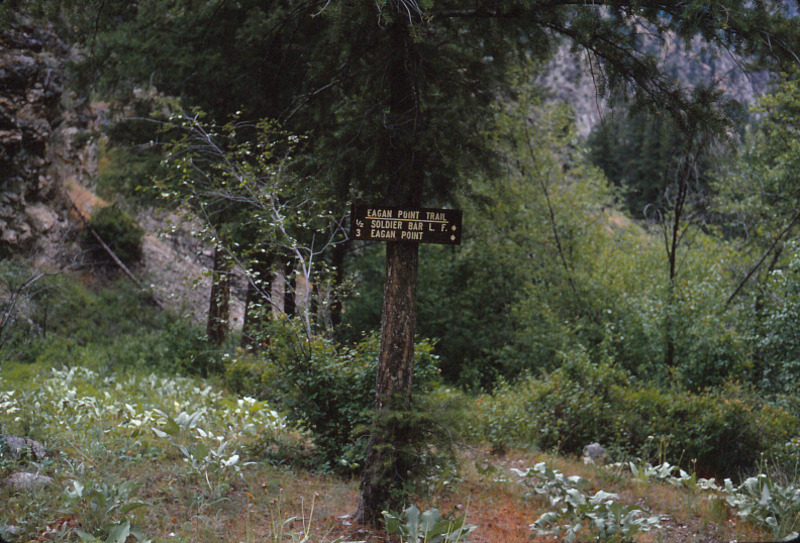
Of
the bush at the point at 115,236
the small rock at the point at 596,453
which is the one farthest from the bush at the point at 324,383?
the bush at the point at 115,236

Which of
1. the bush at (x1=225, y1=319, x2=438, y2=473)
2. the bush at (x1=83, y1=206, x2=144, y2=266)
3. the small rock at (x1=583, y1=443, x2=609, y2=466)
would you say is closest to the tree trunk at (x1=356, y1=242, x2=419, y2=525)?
the bush at (x1=225, y1=319, x2=438, y2=473)

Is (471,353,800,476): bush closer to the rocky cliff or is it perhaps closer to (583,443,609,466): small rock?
(583,443,609,466): small rock

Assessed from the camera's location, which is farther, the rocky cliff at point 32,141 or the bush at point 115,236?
the bush at point 115,236

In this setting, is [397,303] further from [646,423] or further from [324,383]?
[646,423]

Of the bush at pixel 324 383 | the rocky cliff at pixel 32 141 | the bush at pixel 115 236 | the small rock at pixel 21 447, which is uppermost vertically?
the rocky cliff at pixel 32 141

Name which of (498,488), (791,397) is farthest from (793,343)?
(498,488)

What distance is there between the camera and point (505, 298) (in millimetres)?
15734

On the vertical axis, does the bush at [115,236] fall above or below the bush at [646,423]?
above

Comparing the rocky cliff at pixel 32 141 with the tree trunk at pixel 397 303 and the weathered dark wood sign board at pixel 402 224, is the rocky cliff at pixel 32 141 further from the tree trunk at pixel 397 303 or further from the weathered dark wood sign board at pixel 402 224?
the weathered dark wood sign board at pixel 402 224

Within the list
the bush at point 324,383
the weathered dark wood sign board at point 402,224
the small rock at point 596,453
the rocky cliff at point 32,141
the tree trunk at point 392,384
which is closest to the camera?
the tree trunk at point 392,384

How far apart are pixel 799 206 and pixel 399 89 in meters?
10.5

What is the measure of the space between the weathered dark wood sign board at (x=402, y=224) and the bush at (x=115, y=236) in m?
13.5

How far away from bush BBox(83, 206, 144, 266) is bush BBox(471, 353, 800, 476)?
40.6 feet

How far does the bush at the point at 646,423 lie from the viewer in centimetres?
814
